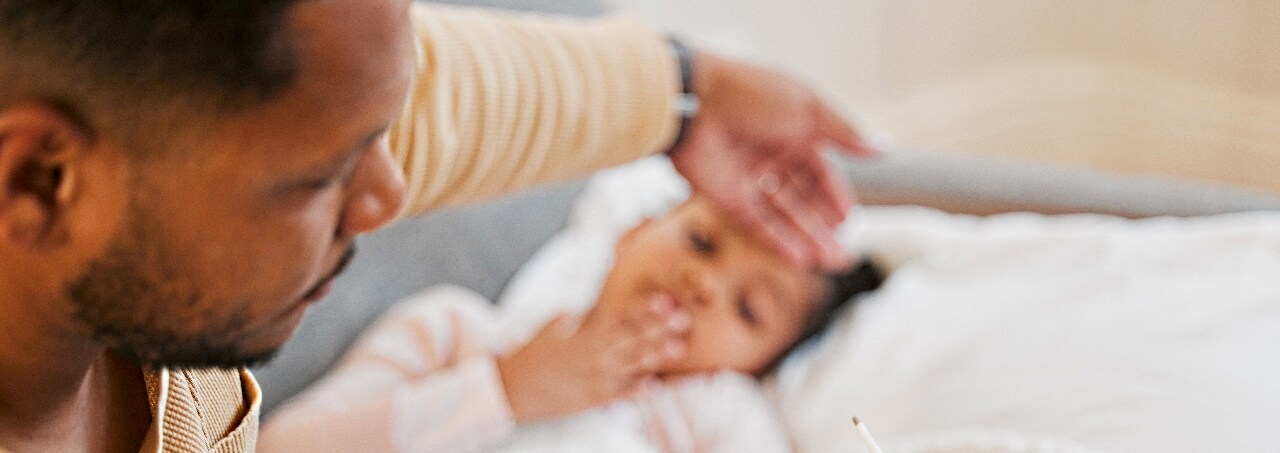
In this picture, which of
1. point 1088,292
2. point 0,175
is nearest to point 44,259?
point 0,175

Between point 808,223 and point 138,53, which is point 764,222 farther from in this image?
Result: point 138,53

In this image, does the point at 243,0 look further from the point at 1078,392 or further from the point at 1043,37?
the point at 1043,37

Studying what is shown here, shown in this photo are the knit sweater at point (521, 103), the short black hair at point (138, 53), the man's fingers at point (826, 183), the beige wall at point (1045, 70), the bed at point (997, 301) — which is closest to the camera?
the short black hair at point (138, 53)

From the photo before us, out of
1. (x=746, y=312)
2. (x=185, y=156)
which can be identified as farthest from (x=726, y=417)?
(x=185, y=156)

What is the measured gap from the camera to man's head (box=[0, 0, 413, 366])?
0.47 metres

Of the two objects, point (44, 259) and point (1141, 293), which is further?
point (1141, 293)

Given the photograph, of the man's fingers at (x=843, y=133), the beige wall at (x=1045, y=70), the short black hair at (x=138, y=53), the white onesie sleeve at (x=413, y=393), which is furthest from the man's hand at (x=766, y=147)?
the beige wall at (x=1045, y=70)

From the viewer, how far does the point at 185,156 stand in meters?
0.50

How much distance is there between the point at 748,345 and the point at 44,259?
0.93 meters

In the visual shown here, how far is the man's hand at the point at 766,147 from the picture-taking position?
42.2 inches

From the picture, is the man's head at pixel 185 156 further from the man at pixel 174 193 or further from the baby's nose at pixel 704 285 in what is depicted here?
the baby's nose at pixel 704 285

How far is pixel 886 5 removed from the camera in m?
2.28

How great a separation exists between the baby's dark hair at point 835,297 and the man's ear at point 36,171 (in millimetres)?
988

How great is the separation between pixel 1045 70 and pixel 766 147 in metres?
1.40
